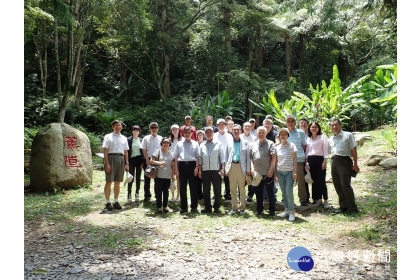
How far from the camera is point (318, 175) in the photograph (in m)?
4.02

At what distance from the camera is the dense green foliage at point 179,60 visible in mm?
8727

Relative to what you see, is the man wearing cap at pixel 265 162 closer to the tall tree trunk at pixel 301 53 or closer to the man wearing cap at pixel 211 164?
the man wearing cap at pixel 211 164

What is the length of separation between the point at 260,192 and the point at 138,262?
176 cm

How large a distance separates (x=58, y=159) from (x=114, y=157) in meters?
1.28

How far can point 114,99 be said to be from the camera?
12.4 meters

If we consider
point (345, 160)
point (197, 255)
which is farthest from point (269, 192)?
point (197, 255)

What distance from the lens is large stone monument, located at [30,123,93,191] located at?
492 cm

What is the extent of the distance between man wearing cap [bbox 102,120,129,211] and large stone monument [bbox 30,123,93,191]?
1123 mm

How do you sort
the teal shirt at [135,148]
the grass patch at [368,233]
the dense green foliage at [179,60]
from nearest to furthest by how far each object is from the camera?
the grass patch at [368,233] < the teal shirt at [135,148] < the dense green foliage at [179,60]

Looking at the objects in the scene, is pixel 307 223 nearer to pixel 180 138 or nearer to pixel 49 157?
pixel 180 138

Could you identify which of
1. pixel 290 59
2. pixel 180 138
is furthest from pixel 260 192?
pixel 290 59

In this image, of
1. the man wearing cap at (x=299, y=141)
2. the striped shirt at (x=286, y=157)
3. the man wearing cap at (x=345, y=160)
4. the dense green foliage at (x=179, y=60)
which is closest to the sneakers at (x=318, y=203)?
the man wearing cap at (x=299, y=141)

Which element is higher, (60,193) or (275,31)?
(275,31)

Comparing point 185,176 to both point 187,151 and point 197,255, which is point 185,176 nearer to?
point 187,151
